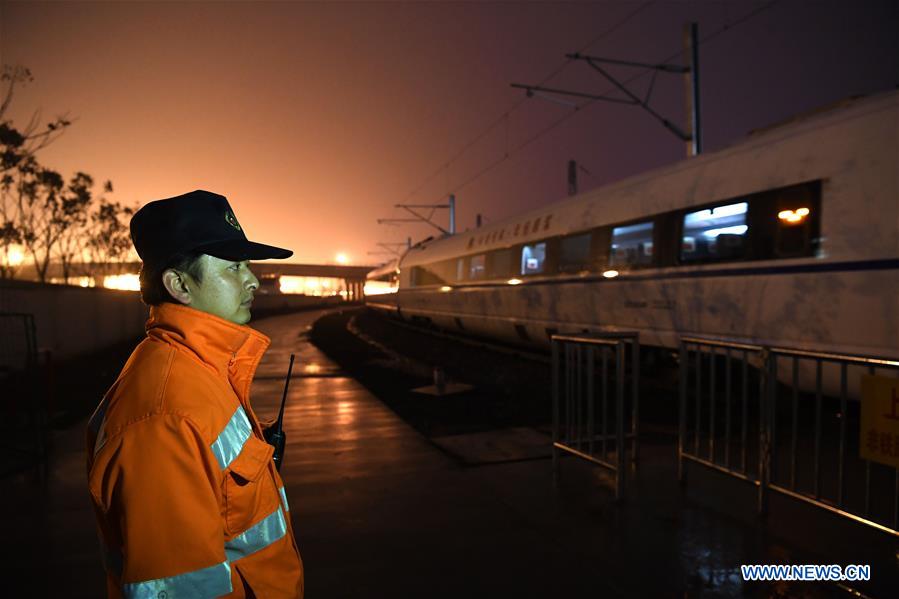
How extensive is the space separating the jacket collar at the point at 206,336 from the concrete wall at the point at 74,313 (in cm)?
1094

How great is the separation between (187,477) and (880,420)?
3762 mm

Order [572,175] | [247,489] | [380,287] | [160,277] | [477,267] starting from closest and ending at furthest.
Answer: [247,489] < [160,277] < [477,267] < [572,175] < [380,287]

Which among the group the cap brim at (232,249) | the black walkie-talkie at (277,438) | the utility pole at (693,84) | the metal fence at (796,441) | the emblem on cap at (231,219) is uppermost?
the utility pole at (693,84)

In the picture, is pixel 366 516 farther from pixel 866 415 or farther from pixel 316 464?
pixel 866 415

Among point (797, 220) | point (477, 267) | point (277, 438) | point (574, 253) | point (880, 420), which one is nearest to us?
point (277, 438)

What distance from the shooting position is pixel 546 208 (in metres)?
12.6

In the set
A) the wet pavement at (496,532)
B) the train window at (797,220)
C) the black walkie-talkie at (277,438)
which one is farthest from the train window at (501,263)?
the black walkie-talkie at (277,438)

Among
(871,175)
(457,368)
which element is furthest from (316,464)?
(457,368)

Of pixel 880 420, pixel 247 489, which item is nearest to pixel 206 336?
pixel 247 489

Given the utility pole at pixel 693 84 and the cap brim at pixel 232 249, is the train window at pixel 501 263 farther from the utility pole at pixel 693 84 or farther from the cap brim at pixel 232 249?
the cap brim at pixel 232 249

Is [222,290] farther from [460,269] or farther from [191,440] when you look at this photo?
[460,269]

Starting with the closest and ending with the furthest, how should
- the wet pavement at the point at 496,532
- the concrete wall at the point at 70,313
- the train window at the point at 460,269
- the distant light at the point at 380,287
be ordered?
the wet pavement at the point at 496,532
the concrete wall at the point at 70,313
the train window at the point at 460,269
the distant light at the point at 380,287

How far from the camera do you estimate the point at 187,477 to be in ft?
4.20

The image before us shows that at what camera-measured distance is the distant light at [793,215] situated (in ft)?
21.3
